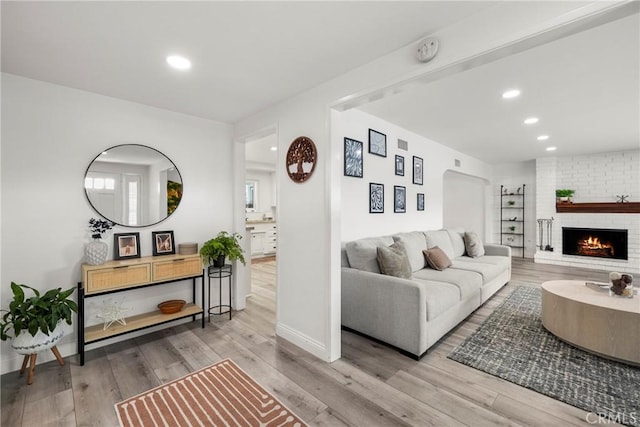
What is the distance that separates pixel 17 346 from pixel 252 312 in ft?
6.86

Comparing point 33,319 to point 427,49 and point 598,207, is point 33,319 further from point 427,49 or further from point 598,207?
point 598,207

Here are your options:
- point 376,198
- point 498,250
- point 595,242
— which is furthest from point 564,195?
point 376,198

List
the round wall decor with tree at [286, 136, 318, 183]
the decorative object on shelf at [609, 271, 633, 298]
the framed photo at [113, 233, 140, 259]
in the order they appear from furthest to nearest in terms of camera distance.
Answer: the framed photo at [113, 233, 140, 259] < the decorative object on shelf at [609, 271, 633, 298] < the round wall decor with tree at [286, 136, 318, 183]

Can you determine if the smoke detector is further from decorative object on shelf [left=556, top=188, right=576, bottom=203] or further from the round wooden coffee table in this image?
decorative object on shelf [left=556, top=188, right=576, bottom=203]

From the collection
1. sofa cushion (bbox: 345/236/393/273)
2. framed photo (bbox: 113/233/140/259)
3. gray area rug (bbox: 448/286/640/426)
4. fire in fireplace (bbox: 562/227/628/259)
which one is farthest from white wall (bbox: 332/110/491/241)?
fire in fireplace (bbox: 562/227/628/259)

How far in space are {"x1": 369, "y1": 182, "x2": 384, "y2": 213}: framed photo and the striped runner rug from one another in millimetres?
2425

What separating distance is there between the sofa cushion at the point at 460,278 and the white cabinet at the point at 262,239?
4900mm

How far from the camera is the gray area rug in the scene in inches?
75.4

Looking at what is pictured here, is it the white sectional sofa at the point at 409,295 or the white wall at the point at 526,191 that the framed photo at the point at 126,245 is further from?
the white wall at the point at 526,191

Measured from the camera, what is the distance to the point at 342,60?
7.04 feet

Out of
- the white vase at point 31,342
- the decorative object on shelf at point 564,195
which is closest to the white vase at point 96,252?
the white vase at point 31,342

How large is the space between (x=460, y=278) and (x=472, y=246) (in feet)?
6.02

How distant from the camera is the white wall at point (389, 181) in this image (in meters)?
3.40

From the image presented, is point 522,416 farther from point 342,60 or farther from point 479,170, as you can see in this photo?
point 479,170
